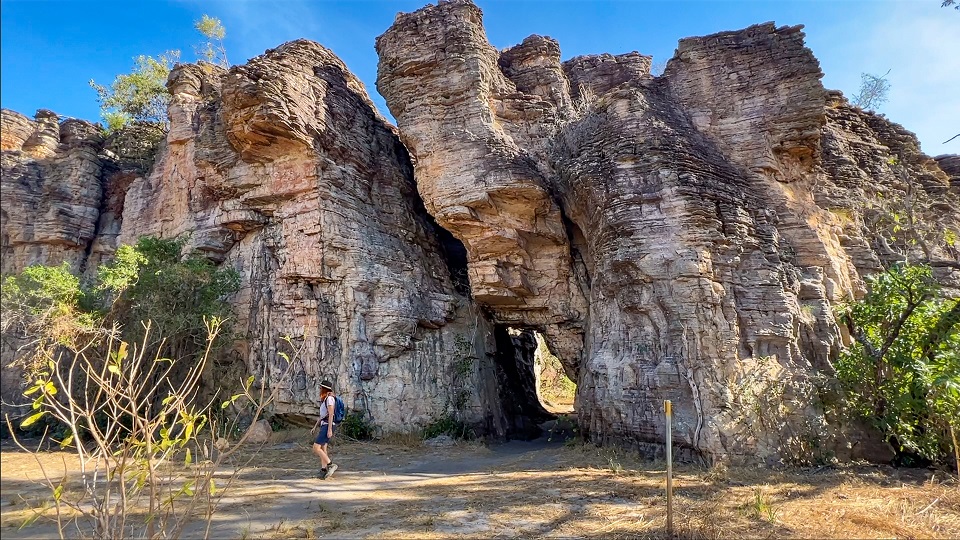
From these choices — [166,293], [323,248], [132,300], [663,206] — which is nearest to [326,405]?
[323,248]

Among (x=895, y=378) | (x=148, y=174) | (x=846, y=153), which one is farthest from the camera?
(x=148, y=174)

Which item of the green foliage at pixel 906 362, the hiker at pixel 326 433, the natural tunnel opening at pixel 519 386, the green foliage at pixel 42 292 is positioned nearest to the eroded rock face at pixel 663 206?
the green foliage at pixel 906 362

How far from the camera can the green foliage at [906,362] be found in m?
6.45

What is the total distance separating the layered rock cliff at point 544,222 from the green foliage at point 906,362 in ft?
2.29

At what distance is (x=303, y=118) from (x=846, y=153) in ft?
43.8

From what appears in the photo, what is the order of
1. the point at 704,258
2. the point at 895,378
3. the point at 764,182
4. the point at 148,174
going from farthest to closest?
the point at 148,174 → the point at 764,182 → the point at 704,258 → the point at 895,378

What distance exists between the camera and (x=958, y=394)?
5945 millimetres

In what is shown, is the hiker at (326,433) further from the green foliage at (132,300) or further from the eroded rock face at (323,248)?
the green foliage at (132,300)

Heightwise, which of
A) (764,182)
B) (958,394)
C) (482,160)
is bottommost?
(958,394)

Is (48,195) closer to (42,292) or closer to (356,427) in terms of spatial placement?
(42,292)

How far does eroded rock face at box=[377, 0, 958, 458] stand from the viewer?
333 inches

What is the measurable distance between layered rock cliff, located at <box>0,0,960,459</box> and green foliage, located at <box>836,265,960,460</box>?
2.29ft

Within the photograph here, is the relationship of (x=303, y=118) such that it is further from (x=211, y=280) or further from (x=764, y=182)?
(x=764, y=182)

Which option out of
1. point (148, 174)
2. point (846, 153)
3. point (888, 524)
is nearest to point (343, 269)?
point (148, 174)
